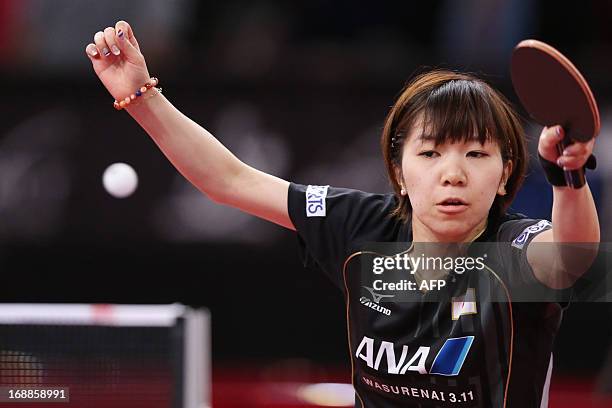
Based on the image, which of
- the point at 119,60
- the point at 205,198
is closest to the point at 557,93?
the point at 119,60

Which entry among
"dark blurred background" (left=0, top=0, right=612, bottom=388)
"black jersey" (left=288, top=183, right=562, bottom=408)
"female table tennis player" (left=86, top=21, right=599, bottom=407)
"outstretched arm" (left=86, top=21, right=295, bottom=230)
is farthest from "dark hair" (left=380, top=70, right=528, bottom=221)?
"dark blurred background" (left=0, top=0, right=612, bottom=388)

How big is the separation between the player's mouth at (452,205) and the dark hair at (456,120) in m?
0.18

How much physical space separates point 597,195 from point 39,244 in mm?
4037

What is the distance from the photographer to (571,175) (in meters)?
2.97

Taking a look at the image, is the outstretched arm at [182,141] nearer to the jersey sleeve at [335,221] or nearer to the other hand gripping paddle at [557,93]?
the jersey sleeve at [335,221]

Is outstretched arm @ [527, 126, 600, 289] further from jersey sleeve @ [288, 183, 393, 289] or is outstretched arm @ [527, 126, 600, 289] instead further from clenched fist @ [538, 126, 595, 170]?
jersey sleeve @ [288, 183, 393, 289]

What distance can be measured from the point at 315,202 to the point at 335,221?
10 centimetres

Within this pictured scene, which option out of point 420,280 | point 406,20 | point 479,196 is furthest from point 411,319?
point 406,20

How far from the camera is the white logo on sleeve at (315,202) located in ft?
12.3

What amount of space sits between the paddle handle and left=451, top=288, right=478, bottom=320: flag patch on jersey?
0.55 metres

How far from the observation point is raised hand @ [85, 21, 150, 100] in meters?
3.70

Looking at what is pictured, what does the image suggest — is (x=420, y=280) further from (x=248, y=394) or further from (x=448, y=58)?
(x=448, y=58)

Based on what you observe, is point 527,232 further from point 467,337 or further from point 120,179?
point 120,179

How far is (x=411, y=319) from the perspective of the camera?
344cm
